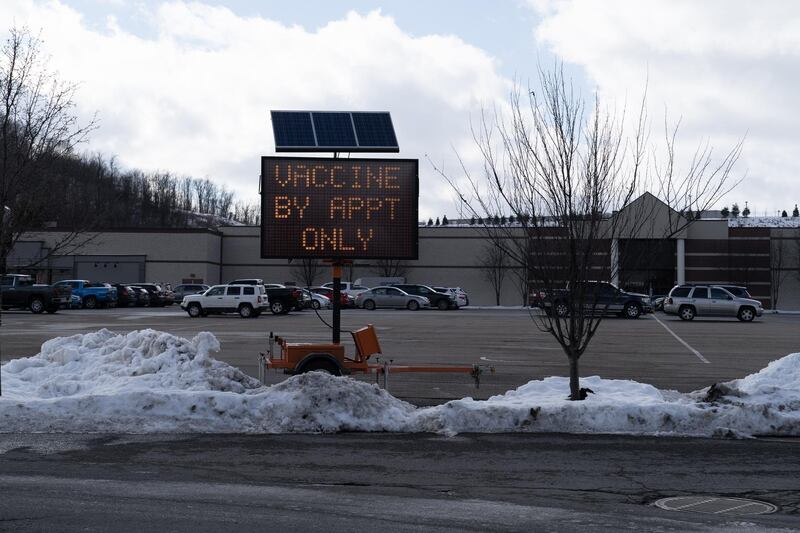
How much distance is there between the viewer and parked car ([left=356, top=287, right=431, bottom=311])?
50750 millimetres

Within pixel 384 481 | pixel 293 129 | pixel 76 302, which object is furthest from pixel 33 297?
pixel 384 481

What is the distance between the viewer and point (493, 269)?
73312mm

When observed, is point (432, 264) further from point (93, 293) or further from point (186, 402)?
point (186, 402)

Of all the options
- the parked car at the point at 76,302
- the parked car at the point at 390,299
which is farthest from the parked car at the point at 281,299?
the parked car at the point at 76,302

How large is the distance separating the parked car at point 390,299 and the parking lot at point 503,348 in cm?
1453

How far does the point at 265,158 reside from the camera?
13.5 meters

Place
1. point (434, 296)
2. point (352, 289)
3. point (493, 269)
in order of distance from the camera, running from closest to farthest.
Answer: point (434, 296), point (352, 289), point (493, 269)

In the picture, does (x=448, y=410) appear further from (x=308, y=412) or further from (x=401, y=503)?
(x=401, y=503)

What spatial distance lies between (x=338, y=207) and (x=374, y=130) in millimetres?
1931

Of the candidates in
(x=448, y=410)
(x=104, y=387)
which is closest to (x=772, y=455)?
(x=448, y=410)

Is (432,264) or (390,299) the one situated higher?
(432,264)

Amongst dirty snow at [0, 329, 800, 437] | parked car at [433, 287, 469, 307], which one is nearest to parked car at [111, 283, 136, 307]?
parked car at [433, 287, 469, 307]

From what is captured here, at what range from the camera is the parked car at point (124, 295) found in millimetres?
50656

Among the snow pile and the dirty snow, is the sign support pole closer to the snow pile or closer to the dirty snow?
the snow pile
